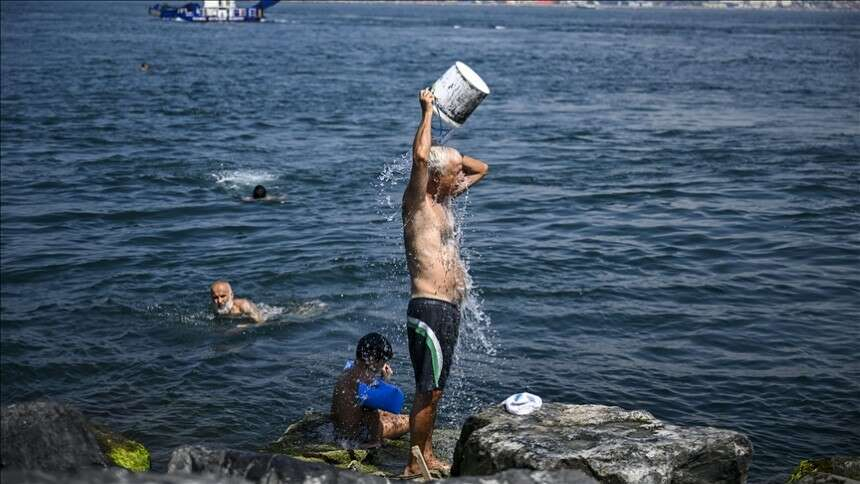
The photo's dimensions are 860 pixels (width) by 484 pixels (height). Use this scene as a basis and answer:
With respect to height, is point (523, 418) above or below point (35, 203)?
above

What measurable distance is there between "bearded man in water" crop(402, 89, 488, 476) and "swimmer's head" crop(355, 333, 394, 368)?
4.28ft

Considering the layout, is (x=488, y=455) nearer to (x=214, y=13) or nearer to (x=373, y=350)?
(x=373, y=350)

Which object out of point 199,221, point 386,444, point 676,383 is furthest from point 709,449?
point 199,221

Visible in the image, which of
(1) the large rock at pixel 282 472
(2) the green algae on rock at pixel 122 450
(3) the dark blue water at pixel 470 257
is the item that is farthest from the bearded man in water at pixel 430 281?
(3) the dark blue water at pixel 470 257

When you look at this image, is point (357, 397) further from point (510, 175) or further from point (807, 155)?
point (807, 155)

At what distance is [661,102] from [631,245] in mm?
18511

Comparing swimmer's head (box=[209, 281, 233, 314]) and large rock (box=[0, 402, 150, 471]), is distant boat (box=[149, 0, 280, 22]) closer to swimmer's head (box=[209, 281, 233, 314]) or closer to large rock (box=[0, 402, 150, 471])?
swimmer's head (box=[209, 281, 233, 314])

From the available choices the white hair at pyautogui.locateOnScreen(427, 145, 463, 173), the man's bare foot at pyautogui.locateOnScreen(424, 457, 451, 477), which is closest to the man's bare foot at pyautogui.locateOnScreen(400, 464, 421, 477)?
the man's bare foot at pyautogui.locateOnScreen(424, 457, 451, 477)

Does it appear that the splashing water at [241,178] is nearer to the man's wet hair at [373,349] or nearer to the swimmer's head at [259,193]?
the swimmer's head at [259,193]

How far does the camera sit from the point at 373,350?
7.69m

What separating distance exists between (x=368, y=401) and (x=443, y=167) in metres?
2.27

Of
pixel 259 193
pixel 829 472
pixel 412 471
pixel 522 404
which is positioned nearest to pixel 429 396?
pixel 412 471

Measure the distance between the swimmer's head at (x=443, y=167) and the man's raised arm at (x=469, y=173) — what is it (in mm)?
129

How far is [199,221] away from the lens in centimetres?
1708
